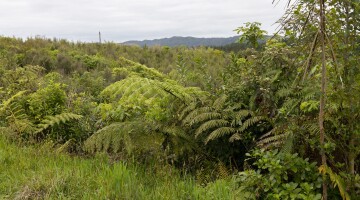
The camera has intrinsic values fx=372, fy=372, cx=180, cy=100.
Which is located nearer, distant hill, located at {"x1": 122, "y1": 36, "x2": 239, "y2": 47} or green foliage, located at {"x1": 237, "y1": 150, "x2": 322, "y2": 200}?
green foliage, located at {"x1": 237, "y1": 150, "x2": 322, "y2": 200}

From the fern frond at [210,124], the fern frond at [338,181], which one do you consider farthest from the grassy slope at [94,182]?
the fern frond at [338,181]

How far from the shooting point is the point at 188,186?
364cm

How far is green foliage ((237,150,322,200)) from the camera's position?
2984 mm

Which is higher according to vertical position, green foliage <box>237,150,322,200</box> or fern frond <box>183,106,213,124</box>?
fern frond <box>183,106,213,124</box>

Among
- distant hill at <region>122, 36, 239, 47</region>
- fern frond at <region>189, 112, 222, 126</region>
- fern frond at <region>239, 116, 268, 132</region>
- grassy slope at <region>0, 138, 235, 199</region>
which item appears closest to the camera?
grassy slope at <region>0, 138, 235, 199</region>

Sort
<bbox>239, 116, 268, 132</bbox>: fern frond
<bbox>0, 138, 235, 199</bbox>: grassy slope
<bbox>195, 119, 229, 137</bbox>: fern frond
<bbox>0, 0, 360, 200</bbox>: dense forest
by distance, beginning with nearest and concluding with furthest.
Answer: <bbox>0, 0, 360, 200</bbox>: dense forest, <bbox>0, 138, 235, 199</bbox>: grassy slope, <bbox>239, 116, 268, 132</bbox>: fern frond, <bbox>195, 119, 229, 137</bbox>: fern frond

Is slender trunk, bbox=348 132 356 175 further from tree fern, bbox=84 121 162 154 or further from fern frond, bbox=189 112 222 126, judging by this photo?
tree fern, bbox=84 121 162 154

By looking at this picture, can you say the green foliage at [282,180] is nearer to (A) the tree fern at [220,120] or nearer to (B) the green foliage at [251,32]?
(A) the tree fern at [220,120]

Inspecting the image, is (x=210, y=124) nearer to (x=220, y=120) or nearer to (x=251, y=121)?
(x=220, y=120)

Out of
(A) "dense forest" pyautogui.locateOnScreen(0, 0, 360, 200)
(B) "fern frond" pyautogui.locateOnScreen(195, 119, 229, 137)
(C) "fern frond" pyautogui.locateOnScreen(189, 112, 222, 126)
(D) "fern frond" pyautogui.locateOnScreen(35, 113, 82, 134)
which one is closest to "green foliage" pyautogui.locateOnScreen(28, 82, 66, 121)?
(A) "dense forest" pyautogui.locateOnScreen(0, 0, 360, 200)

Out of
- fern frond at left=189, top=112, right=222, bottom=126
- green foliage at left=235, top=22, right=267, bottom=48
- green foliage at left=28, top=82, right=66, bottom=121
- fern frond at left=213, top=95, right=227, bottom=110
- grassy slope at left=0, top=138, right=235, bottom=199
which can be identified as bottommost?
grassy slope at left=0, top=138, right=235, bottom=199

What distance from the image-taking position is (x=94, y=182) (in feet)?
12.4

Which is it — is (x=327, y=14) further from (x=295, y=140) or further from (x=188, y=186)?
(x=188, y=186)

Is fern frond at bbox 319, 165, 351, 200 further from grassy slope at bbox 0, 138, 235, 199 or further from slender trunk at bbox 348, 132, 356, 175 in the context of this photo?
grassy slope at bbox 0, 138, 235, 199
